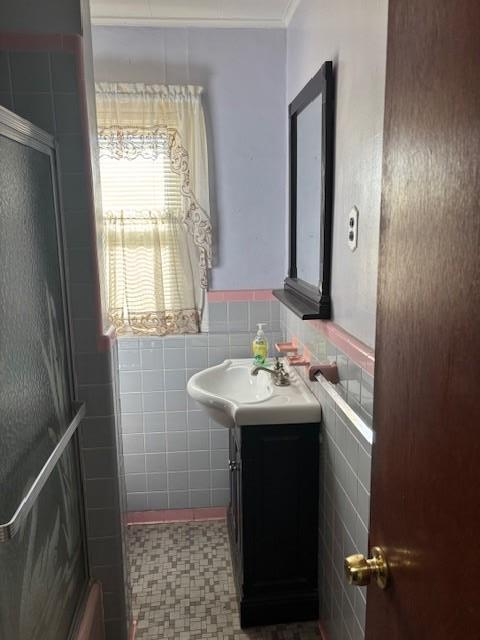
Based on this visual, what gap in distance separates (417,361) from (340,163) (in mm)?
1134

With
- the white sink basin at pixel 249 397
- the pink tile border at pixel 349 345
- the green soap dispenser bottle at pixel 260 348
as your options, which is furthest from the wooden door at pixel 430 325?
the green soap dispenser bottle at pixel 260 348

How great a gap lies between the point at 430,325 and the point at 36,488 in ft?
3.23

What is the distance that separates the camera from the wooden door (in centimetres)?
59

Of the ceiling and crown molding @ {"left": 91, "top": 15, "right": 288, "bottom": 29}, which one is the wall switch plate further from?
crown molding @ {"left": 91, "top": 15, "right": 288, "bottom": 29}

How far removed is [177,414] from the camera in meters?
2.79

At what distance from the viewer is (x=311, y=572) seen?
83.7 inches

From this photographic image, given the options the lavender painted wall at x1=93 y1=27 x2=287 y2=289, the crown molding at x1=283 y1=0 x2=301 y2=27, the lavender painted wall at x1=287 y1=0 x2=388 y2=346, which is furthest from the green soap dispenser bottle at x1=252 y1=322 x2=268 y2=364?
the crown molding at x1=283 y1=0 x2=301 y2=27

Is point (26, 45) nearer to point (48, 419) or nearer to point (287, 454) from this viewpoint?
point (48, 419)

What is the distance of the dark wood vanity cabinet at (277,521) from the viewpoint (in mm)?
A: 2021

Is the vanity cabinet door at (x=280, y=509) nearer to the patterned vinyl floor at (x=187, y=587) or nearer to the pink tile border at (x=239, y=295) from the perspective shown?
the patterned vinyl floor at (x=187, y=587)

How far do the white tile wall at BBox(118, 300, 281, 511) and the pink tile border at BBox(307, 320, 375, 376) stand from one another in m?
0.80

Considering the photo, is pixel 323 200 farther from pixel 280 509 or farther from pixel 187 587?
pixel 187 587

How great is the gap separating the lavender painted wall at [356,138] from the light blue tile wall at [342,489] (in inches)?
6.7

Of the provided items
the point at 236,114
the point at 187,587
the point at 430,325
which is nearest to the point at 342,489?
the point at 187,587
